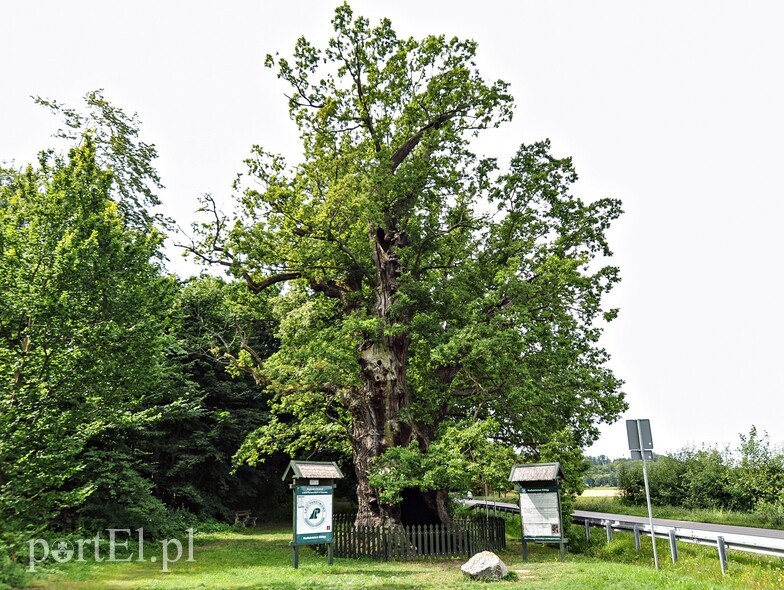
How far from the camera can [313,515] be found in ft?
48.3

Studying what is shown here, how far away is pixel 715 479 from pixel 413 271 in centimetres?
2113

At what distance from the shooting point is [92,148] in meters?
13.3

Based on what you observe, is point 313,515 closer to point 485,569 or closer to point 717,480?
point 485,569

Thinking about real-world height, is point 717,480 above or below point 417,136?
below

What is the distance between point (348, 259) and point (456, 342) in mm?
5563

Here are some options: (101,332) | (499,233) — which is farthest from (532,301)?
(101,332)

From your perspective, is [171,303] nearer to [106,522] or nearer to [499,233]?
[106,522]

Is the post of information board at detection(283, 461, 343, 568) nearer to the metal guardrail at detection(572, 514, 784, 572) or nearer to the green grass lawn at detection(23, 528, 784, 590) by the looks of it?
the green grass lawn at detection(23, 528, 784, 590)

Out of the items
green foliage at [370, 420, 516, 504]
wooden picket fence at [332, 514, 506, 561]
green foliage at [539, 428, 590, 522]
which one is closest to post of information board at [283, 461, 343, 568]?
wooden picket fence at [332, 514, 506, 561]

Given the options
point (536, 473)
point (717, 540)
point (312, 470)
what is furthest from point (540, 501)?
point (312, 470)

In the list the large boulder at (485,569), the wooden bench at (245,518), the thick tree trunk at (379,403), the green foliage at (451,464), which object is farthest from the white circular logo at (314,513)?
the wooden bench at (245,518)

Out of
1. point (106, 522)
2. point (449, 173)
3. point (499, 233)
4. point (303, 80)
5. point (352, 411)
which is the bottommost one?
point (106, 522)

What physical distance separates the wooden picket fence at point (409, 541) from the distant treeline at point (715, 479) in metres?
5.64

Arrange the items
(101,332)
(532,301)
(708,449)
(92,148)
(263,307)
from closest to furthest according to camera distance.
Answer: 1. (101,332)
2. (92,148)
3. (532,301)
4. (263,307)
5. (708,449)
